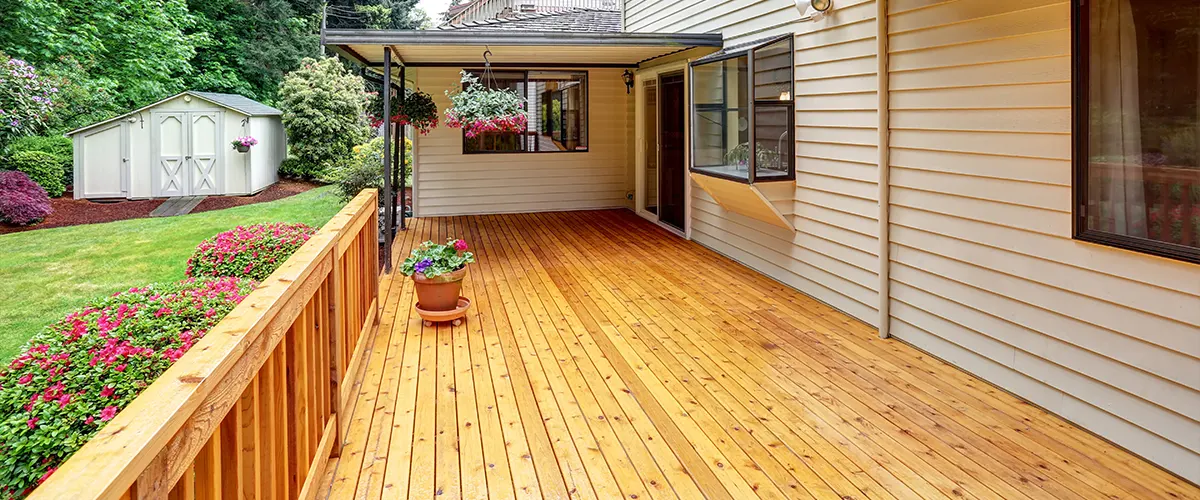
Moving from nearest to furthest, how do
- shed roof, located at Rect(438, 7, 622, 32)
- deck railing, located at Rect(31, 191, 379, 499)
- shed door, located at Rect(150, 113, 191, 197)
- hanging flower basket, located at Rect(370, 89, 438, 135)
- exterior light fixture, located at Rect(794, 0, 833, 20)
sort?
deck railing, located at Rect(31, 191, 379, 499), exterior light fixture, located at Rect(794, 0, 833, 20), hanging flower basket, located at Rect(370, 89, 438, 135), shed roof, located at Rect(438, 7, 622, 32), shed door, located at Rect(150, 113, 191, 197)

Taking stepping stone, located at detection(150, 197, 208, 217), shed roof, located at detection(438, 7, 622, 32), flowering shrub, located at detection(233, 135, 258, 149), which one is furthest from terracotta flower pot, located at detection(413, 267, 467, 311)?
flowering shrub, located at detection(233, 135, 258, 149)

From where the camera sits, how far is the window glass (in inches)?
233

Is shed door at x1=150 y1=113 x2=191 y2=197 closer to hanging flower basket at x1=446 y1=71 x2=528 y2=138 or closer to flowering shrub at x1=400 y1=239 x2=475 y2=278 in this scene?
hanging flower basket at x1=446 y1=71 x2=528 y2=138

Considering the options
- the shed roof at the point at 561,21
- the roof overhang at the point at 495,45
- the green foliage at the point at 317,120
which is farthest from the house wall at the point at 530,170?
the green foliage at the point at 317,120

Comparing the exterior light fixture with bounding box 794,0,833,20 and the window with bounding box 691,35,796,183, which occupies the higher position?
the exterior light fixture with bounding box 794,0,833,20

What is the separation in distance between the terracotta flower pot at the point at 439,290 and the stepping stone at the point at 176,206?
9.44 meters

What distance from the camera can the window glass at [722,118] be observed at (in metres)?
5.93

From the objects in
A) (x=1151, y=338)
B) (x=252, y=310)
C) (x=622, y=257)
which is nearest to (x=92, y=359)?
(x=252, y=310)

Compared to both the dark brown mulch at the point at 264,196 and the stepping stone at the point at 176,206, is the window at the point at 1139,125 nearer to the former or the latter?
the stepping stone at the point at 176,206

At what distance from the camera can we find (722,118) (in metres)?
6.29

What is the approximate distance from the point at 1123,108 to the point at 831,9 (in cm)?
256

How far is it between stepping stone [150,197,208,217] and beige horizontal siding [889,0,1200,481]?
472 inches

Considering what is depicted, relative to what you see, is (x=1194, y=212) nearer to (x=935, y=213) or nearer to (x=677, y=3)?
(x=935, y=213)

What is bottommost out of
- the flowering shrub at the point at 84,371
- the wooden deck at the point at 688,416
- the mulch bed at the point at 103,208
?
the wooden deck at the point at 688,416
